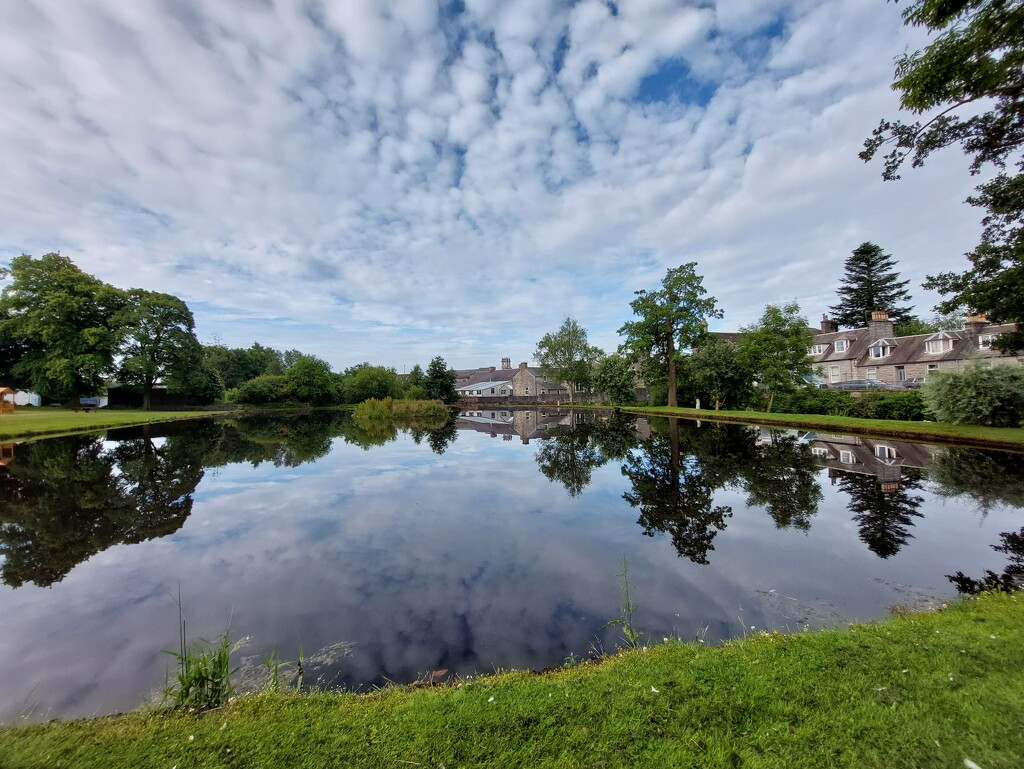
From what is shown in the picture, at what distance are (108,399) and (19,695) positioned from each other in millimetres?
53597

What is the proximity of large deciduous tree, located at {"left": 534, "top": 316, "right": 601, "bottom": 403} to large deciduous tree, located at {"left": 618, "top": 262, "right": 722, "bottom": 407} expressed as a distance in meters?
21.6

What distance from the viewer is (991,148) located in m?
7.54

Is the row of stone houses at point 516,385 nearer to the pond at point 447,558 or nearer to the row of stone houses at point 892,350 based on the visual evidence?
the row of stone houses at point 892,350

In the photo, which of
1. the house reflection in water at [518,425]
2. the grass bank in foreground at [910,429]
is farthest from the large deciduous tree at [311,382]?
the grass bank in foreground at [910,429]

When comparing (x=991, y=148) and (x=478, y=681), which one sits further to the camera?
(x=991, y=148)

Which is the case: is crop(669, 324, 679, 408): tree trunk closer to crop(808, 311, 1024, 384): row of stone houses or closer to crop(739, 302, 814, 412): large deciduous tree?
crop(739, 302, 814, 412): large deciduous tree

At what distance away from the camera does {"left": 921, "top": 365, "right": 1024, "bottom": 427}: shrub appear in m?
15.3

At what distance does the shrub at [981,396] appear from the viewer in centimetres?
1527

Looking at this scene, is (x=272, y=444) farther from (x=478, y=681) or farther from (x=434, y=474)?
(x=478, y=681)

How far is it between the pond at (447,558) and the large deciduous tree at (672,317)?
21.4m

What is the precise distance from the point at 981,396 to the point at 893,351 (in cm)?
2825

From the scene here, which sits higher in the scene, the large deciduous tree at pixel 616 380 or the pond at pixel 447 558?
the large deciduous tree at pixel 616 380

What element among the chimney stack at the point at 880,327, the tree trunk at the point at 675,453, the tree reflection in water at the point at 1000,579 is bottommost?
the tree reflection in water at the point at 1000,579

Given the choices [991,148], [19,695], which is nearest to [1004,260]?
[991,148]
